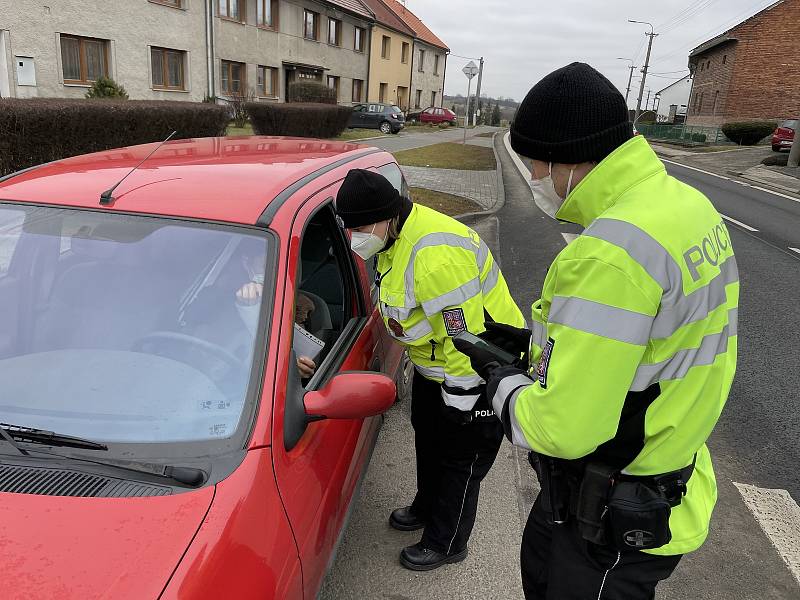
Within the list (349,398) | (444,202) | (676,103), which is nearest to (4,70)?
(444,202)

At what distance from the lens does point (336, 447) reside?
7.01 feet

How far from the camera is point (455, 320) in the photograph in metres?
2.26

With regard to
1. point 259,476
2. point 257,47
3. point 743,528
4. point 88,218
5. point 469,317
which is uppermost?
point 257,47

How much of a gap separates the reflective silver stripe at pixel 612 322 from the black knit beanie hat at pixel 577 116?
412 mm

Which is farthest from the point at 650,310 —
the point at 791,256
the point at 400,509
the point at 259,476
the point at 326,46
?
the point at 326,46

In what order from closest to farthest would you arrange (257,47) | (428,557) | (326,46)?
(428,557), (257,47), (326,46)

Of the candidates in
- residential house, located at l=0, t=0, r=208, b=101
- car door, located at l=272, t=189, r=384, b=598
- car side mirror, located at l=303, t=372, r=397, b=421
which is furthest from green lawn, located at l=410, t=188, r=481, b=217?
residential house, located at l=0, t=0, r=208, b=101

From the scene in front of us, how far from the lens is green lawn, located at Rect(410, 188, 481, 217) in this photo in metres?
10.7

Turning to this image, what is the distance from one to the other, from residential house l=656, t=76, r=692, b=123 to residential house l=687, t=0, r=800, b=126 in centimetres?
1396

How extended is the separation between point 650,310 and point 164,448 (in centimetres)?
126

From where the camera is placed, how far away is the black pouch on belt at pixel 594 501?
58.5 inches

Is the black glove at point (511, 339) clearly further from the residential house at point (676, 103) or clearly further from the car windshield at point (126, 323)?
the residential house at point (676, 103)

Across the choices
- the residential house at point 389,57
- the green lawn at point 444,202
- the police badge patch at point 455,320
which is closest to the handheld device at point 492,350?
the police badge patch at point 455,320

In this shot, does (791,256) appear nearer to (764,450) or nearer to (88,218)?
(764,450)
